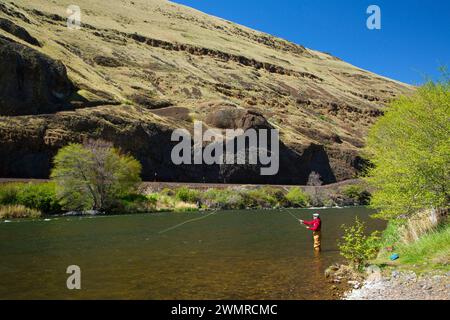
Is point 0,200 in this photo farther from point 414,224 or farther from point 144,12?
point 144,12

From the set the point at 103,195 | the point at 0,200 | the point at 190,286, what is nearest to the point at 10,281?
the point at 190,286

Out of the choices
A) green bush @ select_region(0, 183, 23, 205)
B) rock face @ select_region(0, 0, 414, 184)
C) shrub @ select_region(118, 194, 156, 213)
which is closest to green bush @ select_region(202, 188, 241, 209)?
shrub @ select_region(118, 194, 156, 213)

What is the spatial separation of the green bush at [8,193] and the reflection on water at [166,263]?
13940 millimetres

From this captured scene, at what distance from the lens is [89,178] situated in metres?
44.8

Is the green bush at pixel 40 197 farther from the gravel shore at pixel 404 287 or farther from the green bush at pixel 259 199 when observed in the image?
the gravel shore at pixel 404 287

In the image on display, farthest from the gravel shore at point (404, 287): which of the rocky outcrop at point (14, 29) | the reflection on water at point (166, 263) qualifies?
the rocky outcrop at point (14, 29)

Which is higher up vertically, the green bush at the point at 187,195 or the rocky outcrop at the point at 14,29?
the rocky outcrop at the point at 14,29

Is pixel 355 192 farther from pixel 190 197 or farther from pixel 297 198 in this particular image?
pixel 190 197

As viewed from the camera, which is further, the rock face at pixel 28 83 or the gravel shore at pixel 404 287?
the rock face at pixel 28 83

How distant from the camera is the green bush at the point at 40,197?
134 feet

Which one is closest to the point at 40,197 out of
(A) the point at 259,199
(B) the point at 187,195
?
(B) the point at 187,195

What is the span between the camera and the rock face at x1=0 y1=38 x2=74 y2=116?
61719 mm

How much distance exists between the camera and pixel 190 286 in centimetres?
1255

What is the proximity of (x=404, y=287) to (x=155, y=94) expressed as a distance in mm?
91066
